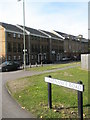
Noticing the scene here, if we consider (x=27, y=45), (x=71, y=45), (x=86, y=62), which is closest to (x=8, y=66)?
(x=86, y=62)

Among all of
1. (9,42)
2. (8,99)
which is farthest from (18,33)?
(8,99)

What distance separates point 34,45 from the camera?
193ft

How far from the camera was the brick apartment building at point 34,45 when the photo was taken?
4797 cm

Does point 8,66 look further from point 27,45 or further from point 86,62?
point 27,45

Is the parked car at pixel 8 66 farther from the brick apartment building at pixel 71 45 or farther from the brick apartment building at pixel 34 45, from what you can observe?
the brick apartment building at pixel 71 45

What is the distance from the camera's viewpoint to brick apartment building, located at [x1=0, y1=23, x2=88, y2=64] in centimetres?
4797

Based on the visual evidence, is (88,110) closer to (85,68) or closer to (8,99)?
(8,99)

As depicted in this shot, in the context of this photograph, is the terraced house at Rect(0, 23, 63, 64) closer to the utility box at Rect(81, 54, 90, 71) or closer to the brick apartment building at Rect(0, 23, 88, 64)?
the brick apartment building at Rect(0, 23, 88, 64)

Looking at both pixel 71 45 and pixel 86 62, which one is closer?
pixel 86 62

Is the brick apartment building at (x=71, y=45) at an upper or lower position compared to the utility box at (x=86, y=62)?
upper

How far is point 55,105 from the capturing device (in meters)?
8.27

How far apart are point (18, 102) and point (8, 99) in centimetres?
94

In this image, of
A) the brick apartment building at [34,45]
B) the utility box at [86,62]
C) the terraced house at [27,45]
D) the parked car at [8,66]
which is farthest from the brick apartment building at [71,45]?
the utility box at [86,62]

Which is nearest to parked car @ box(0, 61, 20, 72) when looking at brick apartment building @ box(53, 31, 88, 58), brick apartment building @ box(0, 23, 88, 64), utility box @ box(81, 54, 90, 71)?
utility box @ box(81, 54, 90, 71)
